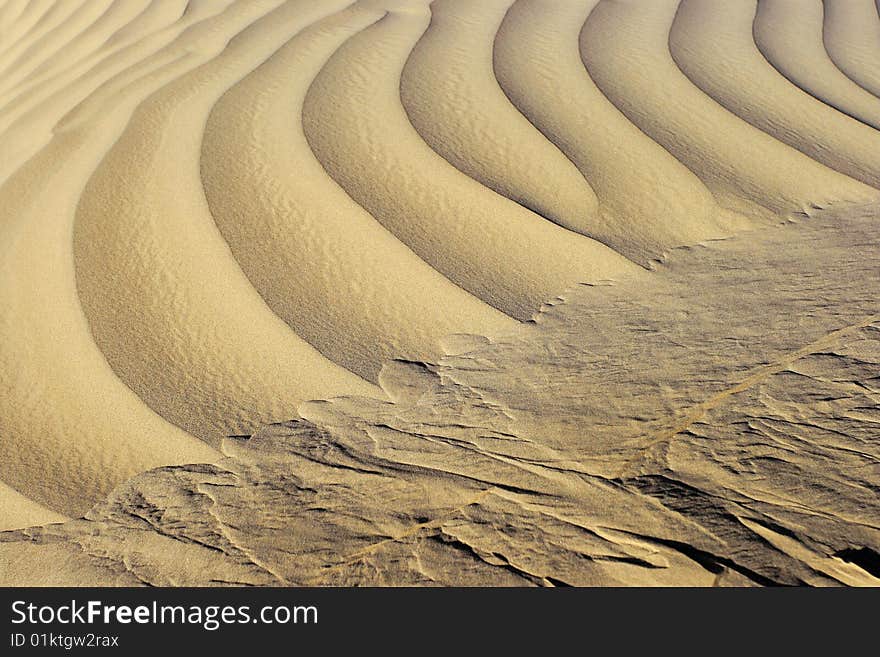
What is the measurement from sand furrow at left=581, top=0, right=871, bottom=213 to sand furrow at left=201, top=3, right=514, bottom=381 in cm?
68

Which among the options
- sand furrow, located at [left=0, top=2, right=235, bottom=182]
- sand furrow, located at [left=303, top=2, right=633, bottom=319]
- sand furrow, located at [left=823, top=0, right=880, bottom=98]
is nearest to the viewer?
sand furrow, located at [left=303, top=2, right=633, bottom=319]

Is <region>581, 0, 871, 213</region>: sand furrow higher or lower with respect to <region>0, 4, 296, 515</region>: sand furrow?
higher

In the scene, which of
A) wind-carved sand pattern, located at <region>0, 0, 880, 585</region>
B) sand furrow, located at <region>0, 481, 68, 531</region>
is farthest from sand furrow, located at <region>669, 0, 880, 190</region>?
sand furrow, located at <region>0, 481, 68, 531</region>

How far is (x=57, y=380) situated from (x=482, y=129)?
3.54ft

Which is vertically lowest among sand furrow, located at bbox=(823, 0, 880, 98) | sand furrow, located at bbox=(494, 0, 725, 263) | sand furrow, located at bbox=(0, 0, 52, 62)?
sand furrow, located at bbox=(494, 0, 725, 263)

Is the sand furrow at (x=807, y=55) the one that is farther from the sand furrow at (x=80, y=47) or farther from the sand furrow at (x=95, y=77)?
the sand furrow at (x=80, y=47)

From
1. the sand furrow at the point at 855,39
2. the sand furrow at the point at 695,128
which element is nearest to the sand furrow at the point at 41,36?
the sand furrow at the point at 695,128

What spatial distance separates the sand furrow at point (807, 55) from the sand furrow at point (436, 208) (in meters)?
0.97

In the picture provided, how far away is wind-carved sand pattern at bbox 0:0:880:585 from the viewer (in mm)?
955

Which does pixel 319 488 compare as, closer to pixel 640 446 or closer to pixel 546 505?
pixel 546 505

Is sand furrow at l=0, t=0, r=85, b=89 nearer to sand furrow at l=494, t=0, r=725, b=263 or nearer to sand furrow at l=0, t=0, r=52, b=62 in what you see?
sand furrow at l=0, t=0, r=52, b=62

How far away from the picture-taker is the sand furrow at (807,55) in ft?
7.03

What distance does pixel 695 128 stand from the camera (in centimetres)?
200

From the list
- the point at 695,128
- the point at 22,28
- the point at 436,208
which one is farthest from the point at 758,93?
the point at 22,28
